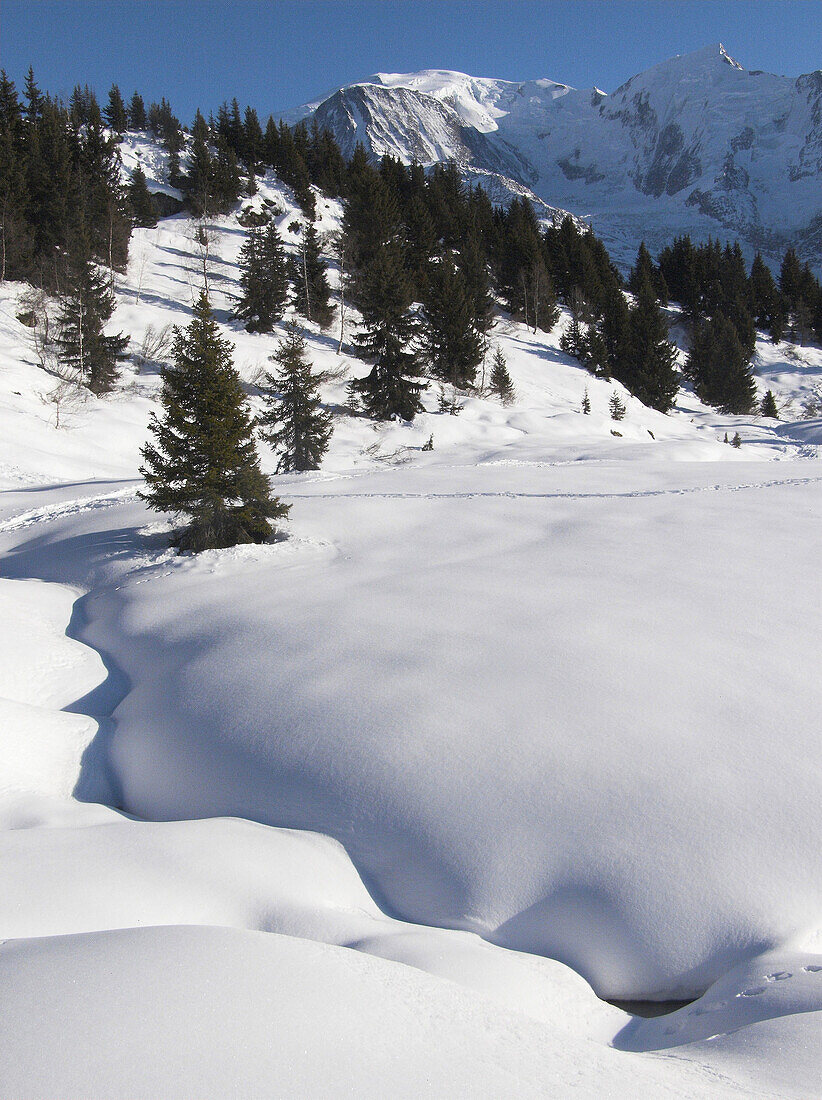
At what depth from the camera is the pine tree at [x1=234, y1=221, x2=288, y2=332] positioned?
114ft

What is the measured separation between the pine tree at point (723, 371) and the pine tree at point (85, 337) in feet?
132

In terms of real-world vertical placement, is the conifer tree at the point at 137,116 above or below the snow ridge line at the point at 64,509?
above

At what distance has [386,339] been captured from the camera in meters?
28.1

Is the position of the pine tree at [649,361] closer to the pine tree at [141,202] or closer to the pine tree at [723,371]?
the pine tree at [723,371]

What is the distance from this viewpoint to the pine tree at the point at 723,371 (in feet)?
141

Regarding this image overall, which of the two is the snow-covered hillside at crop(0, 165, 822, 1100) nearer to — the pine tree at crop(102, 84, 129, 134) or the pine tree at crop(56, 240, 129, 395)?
the pine tree at crop(56, 240, 129, 395)

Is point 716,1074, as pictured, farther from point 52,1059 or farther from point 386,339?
point 386,339

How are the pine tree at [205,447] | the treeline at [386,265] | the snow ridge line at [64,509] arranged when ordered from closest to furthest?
the pine tree at [205,447], the snow ridge line at [64,509], the treeline at [386,265]

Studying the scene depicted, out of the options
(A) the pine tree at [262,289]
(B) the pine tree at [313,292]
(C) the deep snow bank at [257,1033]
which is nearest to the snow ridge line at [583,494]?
(C) the deep snow bank at [257,1033]

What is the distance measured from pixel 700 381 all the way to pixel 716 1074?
5449cm

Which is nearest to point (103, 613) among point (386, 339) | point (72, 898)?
point (72, 898)

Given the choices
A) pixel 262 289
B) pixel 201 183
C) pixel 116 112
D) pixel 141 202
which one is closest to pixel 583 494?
pixel 262 289

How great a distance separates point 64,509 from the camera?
14.0 m

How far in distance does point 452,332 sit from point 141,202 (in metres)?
29.0
